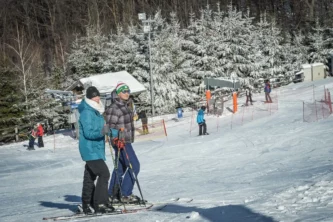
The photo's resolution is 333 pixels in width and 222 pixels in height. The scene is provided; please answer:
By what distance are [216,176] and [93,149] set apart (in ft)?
16.7

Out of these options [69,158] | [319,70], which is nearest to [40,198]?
[69,158]

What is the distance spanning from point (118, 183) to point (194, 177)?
168 inches

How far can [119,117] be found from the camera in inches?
289

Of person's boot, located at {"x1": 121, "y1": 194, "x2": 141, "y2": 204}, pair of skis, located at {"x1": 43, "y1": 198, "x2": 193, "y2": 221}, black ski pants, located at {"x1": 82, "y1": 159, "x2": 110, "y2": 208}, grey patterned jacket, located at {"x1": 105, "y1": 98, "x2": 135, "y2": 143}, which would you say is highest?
grey patterned jacket, located at {"x1": 105, "y1": 98, "x2": 135, "y2": 143}

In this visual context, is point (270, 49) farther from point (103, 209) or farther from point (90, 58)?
point (103, 209)

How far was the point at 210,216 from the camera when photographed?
608cm

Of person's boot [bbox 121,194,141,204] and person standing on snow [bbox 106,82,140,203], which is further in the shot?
person's boot [bbox 121,194,141,204]

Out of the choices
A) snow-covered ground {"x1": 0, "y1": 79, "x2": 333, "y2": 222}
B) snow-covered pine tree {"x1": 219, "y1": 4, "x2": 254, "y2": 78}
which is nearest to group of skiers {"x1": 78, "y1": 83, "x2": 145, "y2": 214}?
snow-covered ground {"x1": 0, "y1": 79, "x2": 333, "y2": 222}

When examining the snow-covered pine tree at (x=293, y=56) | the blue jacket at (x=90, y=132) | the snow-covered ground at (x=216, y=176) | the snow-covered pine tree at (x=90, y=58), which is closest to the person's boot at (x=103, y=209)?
the snow-covered ground at (x=216, y=176)

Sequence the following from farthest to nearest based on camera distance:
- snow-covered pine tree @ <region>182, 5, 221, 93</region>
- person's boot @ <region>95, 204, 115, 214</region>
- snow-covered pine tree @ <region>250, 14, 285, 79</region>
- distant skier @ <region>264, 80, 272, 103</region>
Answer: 1. snow-covered pine tree @ <region>250, 14, 285, 79</region>
2. snow-covered pine tree @ <region>182, 5, 221, 93</region>
3. distant skier @ <region>264, 80, 272, 103</region>
4. person's boot @ <region>95, 204, 115, 214</region>

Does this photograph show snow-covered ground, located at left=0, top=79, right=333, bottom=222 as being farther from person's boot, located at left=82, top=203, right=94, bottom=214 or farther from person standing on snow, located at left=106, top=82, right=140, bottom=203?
person standing on snow, located at left=106, top=82, right=140, bottom=203

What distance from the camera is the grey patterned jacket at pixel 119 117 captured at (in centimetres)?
734

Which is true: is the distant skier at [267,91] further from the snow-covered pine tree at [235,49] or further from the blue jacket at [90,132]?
the blue jacket at [90,132]

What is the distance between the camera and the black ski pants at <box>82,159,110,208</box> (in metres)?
6.81
